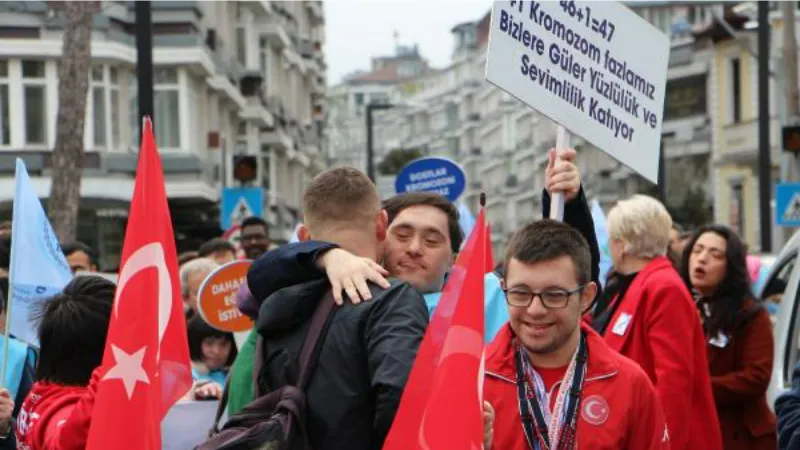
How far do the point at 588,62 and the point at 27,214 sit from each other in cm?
250

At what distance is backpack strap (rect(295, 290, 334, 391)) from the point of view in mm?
4676

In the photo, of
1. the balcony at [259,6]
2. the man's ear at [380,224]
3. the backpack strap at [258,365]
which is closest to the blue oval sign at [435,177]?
the man's ear at [380,224]

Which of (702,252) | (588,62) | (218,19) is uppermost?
(218,19)

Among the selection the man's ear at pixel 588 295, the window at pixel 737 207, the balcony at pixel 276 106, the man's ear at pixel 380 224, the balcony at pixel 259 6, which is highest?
the balcony at pixel 259 6

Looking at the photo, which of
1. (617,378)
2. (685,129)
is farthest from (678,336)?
(685,129)

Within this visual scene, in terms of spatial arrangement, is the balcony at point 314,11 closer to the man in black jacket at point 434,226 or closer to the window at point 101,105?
the window at point 101,105

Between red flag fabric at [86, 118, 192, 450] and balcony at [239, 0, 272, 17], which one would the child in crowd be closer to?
red flag fabric at [86, 118, 192, 450]

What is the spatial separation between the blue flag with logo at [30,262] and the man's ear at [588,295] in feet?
8.84

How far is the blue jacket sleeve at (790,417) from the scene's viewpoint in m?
5.09

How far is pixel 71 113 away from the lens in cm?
2000

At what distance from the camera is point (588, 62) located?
6344 millimetres

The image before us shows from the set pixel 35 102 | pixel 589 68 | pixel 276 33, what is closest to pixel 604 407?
pixel 589 68

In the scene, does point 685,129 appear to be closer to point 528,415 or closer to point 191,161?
point 191,161

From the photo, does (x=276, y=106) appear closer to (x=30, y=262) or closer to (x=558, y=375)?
(x=30, y=262)
